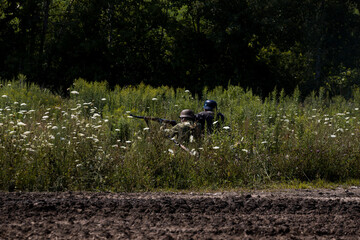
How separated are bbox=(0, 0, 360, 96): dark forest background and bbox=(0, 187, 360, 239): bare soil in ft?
49.0

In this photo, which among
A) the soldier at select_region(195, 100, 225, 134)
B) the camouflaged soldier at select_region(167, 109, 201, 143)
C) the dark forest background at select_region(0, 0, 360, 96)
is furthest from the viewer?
the dark forest background at select_region(0, 0, 360, 96)

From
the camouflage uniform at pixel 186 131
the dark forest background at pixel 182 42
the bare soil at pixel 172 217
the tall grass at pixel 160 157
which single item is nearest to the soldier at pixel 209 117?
the camouflage uniform at pixel 186 131

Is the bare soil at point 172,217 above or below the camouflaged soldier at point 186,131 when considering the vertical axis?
below

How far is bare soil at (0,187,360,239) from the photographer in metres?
4.84

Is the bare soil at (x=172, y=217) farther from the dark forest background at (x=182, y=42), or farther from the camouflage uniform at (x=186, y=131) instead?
the dark forest background at (x=182, y=42)

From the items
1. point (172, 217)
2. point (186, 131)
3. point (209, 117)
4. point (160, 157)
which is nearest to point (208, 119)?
point (209, 117)

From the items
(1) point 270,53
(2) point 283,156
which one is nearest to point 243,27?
(1) point 270,53

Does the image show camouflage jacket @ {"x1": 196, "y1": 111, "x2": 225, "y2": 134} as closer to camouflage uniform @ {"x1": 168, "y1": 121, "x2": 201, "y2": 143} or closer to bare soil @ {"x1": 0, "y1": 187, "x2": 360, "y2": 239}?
camouflage uniform @ {"x1": 168, "y1": 121, "x2": 201, "y2": 143}

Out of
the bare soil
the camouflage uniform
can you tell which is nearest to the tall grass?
the camouflage uniform

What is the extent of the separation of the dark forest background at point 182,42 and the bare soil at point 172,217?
14.9 meters

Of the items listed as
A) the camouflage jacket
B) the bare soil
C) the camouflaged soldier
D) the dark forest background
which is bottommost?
the bare soil

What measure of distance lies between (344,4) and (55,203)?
74.2 ft

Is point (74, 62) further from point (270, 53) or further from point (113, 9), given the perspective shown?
point (270, 53)

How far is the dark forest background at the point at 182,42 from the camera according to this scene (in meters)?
20.9
